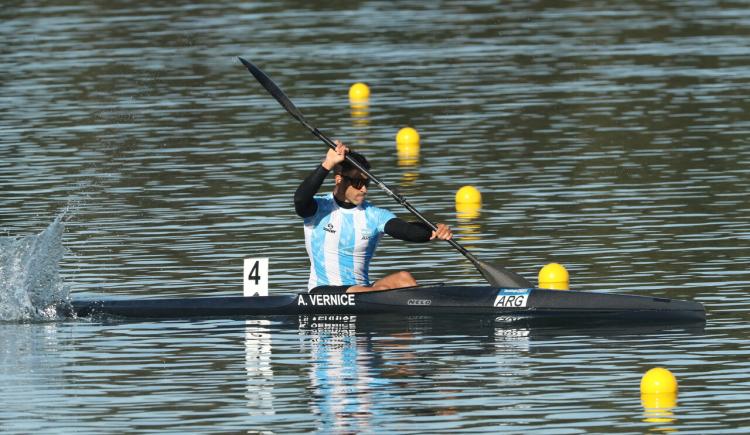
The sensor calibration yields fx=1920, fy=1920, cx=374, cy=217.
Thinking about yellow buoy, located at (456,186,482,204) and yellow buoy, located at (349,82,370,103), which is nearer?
yellow buoy, located at (456,186,482,204)

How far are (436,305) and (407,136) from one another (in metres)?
11.3

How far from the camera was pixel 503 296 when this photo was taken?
58.6 ft

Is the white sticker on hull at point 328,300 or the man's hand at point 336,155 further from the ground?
the man's hand at point 336,155

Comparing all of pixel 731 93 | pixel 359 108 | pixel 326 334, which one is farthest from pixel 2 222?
pixel 731 93

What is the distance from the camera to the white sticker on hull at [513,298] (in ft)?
58.1

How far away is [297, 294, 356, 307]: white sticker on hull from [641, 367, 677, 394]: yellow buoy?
452 centimetres

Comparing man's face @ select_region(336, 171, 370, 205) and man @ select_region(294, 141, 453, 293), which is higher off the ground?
man's face @ select_region(336, 171, 370, 205)

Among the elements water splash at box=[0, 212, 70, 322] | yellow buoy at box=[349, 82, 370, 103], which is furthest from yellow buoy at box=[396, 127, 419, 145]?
water splash at box=[0, 212, 70, 322]

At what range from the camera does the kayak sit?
1730 centimetres

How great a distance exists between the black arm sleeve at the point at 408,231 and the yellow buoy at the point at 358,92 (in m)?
16.0

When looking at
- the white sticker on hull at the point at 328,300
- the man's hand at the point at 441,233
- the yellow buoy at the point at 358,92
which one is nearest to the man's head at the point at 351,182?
the man's hand at the point at 441,233

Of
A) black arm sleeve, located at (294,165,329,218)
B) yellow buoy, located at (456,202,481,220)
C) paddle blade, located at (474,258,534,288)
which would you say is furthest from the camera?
yellow buoy, located at (456,202,481,220)

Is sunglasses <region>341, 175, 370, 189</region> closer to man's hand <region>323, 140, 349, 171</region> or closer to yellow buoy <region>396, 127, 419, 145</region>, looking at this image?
man's hand <region>323, 140, 349, 171</region>

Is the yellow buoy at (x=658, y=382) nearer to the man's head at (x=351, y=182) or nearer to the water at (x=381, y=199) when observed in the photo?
the water at (x=381, y=199)
